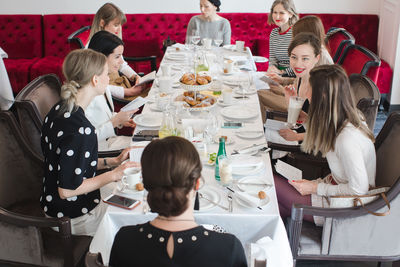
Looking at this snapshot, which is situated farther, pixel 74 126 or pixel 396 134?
pixel 396 134

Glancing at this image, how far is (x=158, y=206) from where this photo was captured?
130cm

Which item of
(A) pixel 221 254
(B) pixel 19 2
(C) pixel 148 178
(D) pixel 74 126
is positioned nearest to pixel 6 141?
(D) pixel 74 126

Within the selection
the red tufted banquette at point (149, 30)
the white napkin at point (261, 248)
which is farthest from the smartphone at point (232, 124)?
the red tufted banquette at point (149, 30)

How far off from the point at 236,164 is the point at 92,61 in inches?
33.0

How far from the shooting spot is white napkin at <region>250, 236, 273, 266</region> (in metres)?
1.60

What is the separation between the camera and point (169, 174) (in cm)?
126

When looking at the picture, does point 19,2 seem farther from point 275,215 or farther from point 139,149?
point 275,215

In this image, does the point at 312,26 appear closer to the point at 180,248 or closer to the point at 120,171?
the point at 120,171

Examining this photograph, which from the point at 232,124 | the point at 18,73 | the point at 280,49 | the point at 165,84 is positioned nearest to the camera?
the point at 232,124

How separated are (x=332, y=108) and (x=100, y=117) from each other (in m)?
1.44

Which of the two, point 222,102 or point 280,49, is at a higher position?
point 280,49

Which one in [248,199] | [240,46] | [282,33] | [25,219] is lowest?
[25,219]

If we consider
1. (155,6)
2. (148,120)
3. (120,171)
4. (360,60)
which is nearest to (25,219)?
(120,171)

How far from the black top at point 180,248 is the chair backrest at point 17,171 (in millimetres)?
1083
